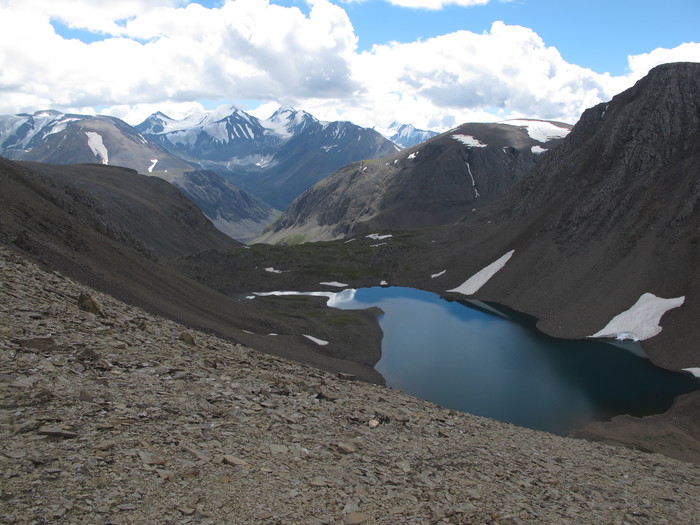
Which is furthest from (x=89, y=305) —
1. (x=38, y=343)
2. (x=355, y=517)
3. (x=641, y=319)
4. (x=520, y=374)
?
(x=641, y=319)

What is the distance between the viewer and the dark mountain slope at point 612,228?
264 feet

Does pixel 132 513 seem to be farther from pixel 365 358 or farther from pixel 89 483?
pixel 365 358

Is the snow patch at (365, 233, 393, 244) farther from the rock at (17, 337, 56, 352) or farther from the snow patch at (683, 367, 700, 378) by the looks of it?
the rock at (17, 337, 56, 352)

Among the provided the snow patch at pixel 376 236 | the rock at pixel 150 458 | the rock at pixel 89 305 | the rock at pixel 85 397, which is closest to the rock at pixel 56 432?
the rock at pixel 150 458

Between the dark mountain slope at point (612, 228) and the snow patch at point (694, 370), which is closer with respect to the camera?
the snow patch at point (694, 370)

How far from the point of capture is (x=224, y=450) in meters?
15.9

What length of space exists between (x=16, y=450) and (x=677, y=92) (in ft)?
437

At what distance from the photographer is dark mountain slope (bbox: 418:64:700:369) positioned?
80.6m

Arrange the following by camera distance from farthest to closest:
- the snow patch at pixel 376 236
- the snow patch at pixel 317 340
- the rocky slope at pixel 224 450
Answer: the snow patch at pixel 376 236 → the snow patch at pixel 317 340 → the rocky slope at pixel 224 450

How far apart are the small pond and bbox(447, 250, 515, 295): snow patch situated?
2025cm

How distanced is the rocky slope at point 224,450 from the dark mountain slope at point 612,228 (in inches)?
2132

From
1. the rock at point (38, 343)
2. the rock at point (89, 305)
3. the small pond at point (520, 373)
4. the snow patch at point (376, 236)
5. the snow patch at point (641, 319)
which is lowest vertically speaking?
the small pond at point (520, 373)

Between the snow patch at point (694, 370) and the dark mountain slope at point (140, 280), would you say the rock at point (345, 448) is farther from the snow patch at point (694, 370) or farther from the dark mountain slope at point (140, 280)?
the snow patch at point (694, 370)

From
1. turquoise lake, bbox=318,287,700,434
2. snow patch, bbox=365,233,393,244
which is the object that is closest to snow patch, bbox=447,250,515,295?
turquoise lake, bbox=318,287,700,434
